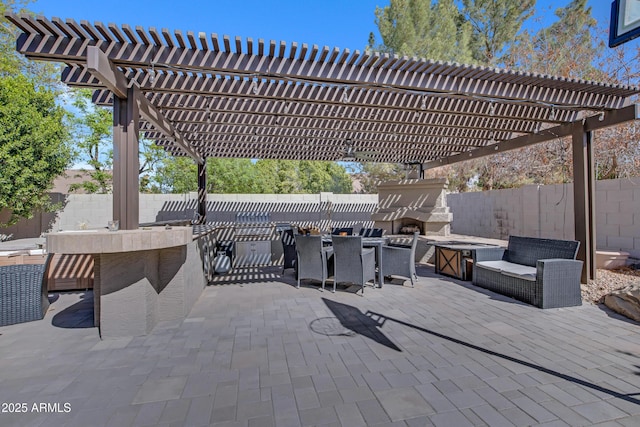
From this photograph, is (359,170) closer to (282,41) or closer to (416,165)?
(416,165)

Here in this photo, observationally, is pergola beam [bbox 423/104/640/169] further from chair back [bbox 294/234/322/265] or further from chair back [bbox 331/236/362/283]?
chair back [bbox 294/234/322/265]

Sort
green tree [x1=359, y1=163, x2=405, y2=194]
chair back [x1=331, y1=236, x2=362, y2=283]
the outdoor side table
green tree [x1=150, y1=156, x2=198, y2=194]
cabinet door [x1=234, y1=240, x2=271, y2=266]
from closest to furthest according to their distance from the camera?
chair back [x1=331, y1=236, x2=362, y2=283], the outdoor side table, cabinet door [x1=234, y1=240, x2=271, y2=266], green tree [x1=359, y1=163, x2=405, y2=194], green tree [x1=150, y1=156, x2=198, y2=194]

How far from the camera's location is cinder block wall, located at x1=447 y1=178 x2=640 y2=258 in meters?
6.06

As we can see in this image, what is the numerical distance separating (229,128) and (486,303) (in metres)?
5.52

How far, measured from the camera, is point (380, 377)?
7.64 ft

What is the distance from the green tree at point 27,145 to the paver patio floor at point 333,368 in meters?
8.29

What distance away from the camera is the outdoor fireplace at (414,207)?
913 cm

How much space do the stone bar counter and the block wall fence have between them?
3489mm

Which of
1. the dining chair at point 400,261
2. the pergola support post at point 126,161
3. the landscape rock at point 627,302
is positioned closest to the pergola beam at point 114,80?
the pergola support post at point 126,161

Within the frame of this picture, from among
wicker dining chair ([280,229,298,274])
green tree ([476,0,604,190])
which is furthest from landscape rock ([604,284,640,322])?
green tree ([476,0,604,190])

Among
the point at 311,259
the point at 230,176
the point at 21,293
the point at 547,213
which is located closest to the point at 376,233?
the point at 311,259

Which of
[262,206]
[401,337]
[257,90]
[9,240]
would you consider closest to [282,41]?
[257,90]

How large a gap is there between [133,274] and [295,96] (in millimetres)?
3197

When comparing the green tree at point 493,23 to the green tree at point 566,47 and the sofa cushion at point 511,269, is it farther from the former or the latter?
the sofa cushion at point 511,269
